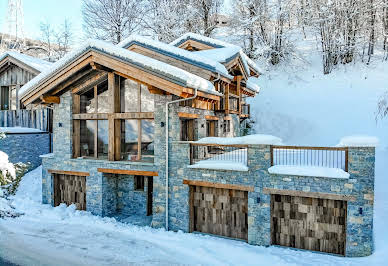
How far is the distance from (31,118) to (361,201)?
1952 cm

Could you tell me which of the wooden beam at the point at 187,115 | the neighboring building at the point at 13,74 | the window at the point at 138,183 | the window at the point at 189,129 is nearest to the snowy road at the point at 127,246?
the window at the point at 138,183

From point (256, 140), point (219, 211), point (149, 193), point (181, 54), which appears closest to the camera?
point (256, 140)

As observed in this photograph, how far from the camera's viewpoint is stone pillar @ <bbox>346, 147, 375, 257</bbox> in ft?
27.6

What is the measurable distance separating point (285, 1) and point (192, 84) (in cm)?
2300

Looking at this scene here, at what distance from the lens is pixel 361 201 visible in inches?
336

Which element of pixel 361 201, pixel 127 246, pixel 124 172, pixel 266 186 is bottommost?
pixel 127 246

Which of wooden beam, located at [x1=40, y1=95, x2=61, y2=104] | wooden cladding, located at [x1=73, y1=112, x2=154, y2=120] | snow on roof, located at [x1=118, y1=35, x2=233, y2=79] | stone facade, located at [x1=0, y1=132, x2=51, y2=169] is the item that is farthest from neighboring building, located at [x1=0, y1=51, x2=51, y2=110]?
wooden cladding, located at [x1=73, y1=112, x2=154, y2=120]

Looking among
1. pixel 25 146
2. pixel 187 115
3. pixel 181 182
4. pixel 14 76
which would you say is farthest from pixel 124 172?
pixel 14 76

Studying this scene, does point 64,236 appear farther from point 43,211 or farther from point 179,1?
point 179,1

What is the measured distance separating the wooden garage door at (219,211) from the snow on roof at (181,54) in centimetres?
561

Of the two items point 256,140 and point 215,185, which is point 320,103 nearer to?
point 256,140

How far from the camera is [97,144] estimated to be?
1310 centimetres

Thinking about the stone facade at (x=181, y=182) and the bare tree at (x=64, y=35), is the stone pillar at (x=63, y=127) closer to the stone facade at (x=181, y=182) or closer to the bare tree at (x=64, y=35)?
the stone facade at (x=181, y=182)

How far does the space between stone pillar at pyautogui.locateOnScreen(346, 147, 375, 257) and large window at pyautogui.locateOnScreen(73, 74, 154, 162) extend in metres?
7.62
